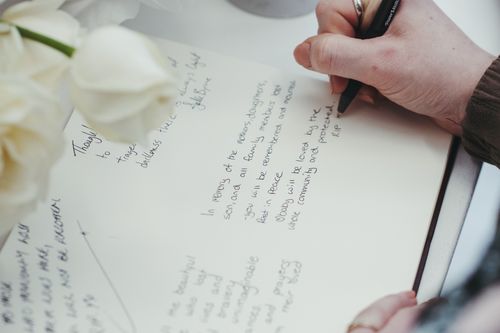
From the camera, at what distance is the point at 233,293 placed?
1.47 feet

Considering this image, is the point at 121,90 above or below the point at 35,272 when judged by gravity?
above

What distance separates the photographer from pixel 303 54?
584mm

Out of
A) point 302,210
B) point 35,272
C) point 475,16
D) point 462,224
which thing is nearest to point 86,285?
point 35,272

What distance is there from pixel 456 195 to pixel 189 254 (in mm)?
223

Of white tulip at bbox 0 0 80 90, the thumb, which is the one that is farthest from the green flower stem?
the thumb

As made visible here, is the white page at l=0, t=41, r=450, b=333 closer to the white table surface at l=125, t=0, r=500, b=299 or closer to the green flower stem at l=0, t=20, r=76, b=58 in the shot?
the white table surface at l=125, t=0, r=500, b=299

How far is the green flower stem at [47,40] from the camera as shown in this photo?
0.35 meters

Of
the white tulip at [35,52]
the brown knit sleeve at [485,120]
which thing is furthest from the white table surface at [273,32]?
the white tulip at [35,52]

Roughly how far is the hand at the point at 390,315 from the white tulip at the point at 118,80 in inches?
8.1

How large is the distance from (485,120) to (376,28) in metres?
0.12

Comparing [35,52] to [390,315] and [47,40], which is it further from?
[390,315]

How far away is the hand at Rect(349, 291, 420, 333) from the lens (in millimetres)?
437

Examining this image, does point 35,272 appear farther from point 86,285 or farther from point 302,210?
point 302,210

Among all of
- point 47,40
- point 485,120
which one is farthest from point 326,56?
point 47,40
